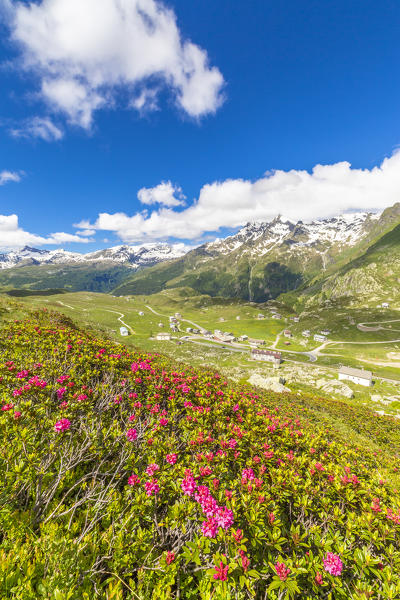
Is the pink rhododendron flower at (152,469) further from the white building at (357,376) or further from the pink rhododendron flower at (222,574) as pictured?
the white building at (357,376)

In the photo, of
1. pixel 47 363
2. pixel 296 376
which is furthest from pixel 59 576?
pixel 296 376

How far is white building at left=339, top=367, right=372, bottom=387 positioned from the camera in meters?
75.2

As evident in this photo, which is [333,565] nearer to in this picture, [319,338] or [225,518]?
[225,518]

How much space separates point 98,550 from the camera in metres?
4.15

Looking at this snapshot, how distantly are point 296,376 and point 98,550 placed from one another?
2918 inches

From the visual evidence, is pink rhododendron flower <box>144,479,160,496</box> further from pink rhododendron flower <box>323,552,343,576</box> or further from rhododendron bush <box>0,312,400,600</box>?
pink rhododendron flower <box>323,552,343,576</box>

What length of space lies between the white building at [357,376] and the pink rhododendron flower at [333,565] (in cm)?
9008

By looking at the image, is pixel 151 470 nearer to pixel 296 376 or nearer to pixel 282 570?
pixel 282 570

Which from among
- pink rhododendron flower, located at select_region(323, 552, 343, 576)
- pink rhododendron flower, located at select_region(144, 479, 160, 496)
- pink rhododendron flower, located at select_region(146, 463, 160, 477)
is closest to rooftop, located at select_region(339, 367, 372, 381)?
pink rhododendron flower, located at select_region(323, 552, 343, 576)

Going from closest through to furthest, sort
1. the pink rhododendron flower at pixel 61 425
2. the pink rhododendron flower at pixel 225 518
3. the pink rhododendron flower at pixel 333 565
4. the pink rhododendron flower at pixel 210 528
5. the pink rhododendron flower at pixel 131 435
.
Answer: the pink rhododendron flower at pixel 333 565
the pink rhododendron flower at pixel 210 528
the pink rhododendron flower at pixel 225 518
the pink rhododendron flower at pixel 61 425
the pink rhododendron flower at pixel 131 435

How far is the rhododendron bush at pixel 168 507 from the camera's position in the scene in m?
3.78

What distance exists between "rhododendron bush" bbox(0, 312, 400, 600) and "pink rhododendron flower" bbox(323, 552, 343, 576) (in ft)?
0.08

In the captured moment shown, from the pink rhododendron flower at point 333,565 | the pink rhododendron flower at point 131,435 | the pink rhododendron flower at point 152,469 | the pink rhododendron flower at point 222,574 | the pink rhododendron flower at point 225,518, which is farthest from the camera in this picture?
the pink rhododendron flower at point 131,435

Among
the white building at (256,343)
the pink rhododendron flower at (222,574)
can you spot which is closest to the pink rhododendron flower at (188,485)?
the pink rhododendron flower at (222,574)
